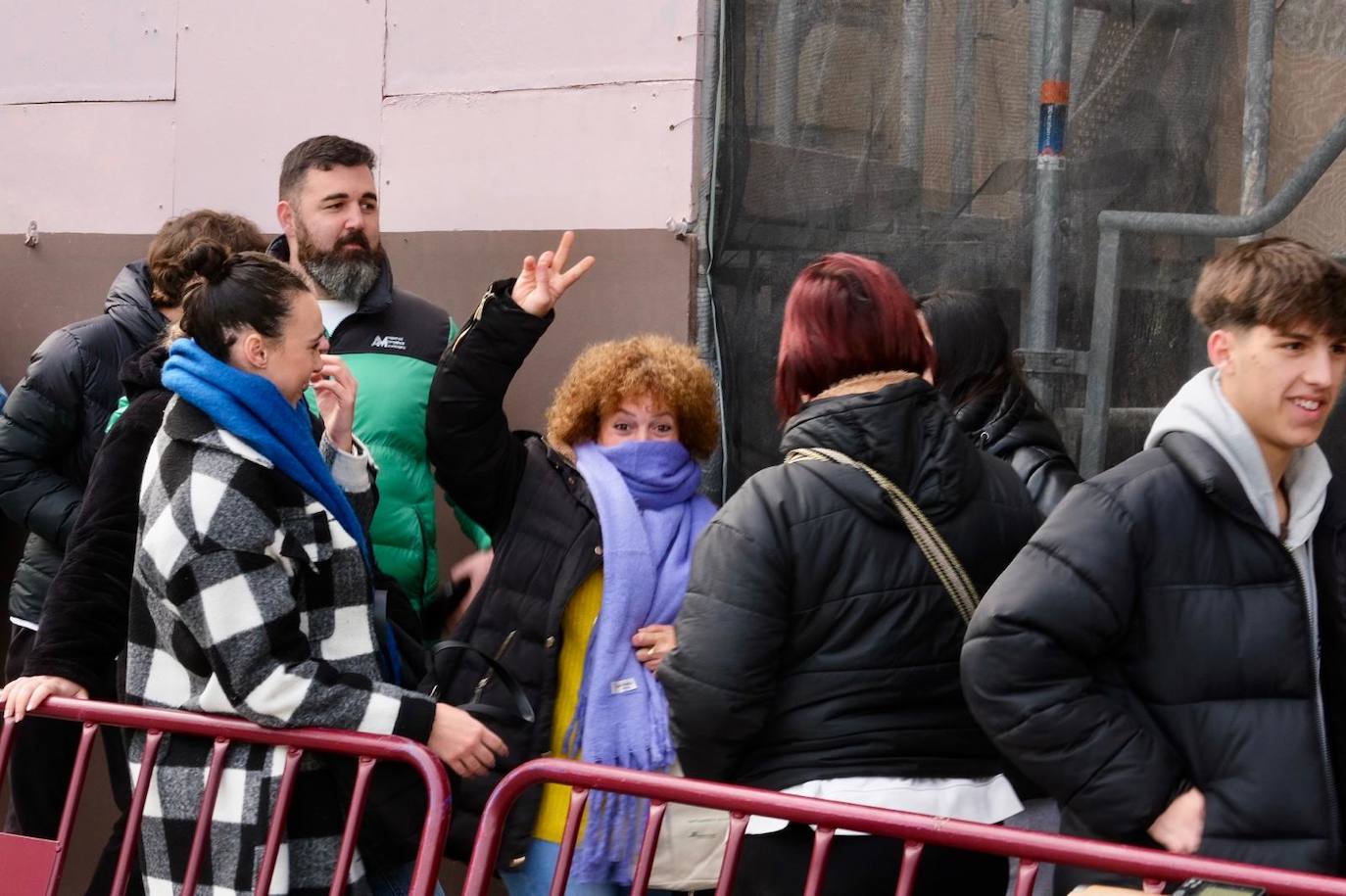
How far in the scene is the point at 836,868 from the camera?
2.79 metres

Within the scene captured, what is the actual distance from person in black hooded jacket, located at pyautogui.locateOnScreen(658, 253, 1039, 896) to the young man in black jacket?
23 cm

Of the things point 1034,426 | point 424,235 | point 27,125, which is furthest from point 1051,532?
point 27,125

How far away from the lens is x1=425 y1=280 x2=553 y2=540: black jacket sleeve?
12.2 feet

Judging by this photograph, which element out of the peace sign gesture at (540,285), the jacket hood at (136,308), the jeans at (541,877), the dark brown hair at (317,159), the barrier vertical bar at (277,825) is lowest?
the jeans at (541,877)

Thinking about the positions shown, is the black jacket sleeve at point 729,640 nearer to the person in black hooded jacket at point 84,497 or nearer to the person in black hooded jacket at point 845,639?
the person in black hooded jacket at point 845,639

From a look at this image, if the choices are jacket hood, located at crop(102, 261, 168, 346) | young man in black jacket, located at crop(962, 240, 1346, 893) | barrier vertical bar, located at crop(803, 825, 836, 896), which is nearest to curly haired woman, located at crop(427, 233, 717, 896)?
barrier vertical bar, located at crop(803, 825, 836, 896)

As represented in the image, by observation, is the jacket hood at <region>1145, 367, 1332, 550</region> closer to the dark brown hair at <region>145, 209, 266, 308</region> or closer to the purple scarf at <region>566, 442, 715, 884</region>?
the purple scarf at <region>566, 442, 715, 884</region>

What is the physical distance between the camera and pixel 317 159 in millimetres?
4566

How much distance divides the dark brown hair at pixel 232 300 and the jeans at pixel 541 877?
1.24m

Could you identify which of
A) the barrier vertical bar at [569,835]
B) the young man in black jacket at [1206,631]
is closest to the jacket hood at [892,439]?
the young man in black jacket at [1206,631]

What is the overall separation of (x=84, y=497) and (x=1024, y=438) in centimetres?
208

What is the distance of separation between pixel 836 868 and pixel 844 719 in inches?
9.8

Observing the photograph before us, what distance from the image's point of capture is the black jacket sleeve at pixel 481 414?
3.72m

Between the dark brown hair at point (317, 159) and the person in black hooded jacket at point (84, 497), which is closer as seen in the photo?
the person in black hooded jacket at point (84, 497)
